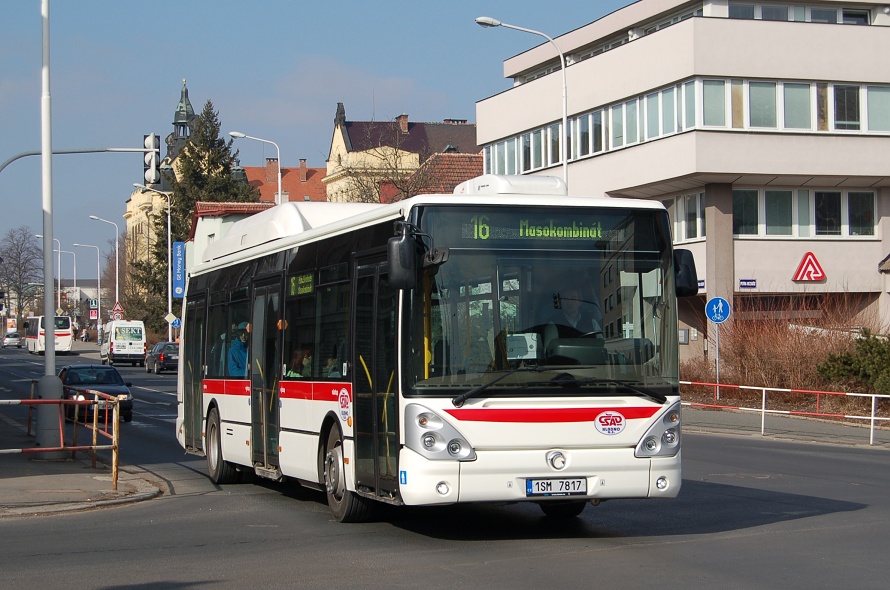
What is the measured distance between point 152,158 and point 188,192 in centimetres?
6409

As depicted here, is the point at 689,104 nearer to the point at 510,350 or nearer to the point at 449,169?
the point at 510,350

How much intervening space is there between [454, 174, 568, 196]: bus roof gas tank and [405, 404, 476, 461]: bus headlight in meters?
2.31

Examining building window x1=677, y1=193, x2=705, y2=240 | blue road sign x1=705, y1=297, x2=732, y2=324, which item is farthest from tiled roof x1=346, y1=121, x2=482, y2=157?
blue road sign x1=705, y1=297, x2=732, y2=324

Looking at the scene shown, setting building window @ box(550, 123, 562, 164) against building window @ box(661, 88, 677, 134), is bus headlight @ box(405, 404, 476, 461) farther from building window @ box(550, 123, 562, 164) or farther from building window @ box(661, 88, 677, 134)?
building window @ box(550, 123, 562, 164)

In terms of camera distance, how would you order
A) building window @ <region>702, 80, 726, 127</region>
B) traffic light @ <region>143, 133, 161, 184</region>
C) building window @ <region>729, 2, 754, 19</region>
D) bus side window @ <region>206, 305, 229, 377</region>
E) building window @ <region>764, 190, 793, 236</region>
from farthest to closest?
1. building window @ <region>729, 2, 754, 19</region>
2. building window @ <region>764, 190, 793, 236</region>
3. building window @ <region>702, 80, 726, 127</region>
4. traffic light @ <region>143, 133, 161, 184</region>
5. bus side window @ <region>206, 305, 229, 377</region>

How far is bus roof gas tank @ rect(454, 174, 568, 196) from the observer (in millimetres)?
11305

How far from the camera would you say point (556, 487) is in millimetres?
10211

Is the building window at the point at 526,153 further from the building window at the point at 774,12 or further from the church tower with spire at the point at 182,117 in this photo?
the church tower with spire at the point at 182,117

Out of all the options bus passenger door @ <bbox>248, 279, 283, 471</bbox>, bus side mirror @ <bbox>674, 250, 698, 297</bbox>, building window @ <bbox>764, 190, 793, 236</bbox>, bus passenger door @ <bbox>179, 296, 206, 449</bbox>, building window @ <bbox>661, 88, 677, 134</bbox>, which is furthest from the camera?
building window @ <bbox>764, 190, 793, 236</bbox>

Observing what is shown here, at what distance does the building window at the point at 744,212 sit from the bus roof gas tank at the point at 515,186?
28.3 meters

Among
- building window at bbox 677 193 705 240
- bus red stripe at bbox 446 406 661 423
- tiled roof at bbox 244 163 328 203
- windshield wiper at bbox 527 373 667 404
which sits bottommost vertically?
bus red stripe at bbox 446 406 661 423

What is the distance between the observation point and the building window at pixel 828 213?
39.5 metres

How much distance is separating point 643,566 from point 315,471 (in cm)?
421

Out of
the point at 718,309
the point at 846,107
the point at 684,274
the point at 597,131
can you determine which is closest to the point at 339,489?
the point at 684,274
